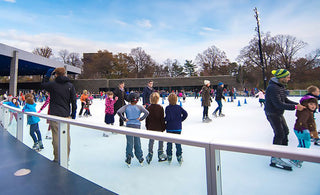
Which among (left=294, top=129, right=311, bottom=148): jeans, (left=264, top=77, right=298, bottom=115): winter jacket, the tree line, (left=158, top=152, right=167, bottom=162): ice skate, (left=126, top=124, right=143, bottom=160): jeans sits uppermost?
the tree line

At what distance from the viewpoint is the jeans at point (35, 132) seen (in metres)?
3.11

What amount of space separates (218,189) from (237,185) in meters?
0.12

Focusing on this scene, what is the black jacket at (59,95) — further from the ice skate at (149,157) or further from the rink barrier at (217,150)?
the ice skate at (149,157)

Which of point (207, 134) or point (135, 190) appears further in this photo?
point (207, 134)

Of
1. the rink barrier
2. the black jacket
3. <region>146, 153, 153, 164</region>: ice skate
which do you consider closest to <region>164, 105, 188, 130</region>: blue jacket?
<region>146, 153, 153, 164</region>: ice skate

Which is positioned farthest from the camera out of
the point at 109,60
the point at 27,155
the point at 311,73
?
the point at 109,60

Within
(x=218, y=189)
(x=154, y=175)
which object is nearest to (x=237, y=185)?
(x=218, y=189)

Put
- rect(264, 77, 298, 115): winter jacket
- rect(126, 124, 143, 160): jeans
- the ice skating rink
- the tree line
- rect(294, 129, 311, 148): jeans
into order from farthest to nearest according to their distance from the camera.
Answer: the tree line → rect(294, 129, 311, 148): jeans → rect(264, 77, 298, 115): winter jacket → rect(126, 124, 143, 160): jeans → the ice skating rink

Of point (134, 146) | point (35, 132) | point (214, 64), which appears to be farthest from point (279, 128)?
point (214, 64)

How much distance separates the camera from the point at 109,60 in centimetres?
4978

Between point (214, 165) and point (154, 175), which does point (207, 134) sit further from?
point (214, 165)

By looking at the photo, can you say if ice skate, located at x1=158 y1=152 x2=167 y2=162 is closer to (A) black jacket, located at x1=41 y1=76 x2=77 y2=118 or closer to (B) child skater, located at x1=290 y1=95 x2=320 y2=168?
(A) black jacket, located at x1=41 y1=76 x2=77 y2=118

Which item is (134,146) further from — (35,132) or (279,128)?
(35,132)

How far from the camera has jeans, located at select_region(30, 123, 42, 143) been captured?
3.11 meters
